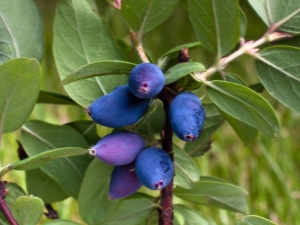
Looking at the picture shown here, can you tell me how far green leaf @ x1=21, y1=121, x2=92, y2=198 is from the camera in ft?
1.65

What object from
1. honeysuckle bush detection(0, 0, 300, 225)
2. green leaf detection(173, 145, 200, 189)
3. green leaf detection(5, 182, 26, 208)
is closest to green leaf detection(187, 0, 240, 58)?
honeysuckle bush detection(0, 0, 300, 225)

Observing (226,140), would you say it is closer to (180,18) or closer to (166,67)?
(180,18)

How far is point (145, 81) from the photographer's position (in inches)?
14.8

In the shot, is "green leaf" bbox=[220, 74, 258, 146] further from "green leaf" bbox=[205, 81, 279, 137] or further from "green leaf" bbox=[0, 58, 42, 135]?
"green leaf" bbox=[0, 58, 42, 135]

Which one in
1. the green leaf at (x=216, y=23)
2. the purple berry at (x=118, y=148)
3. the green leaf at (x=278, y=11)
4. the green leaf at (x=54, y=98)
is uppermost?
the green leaf at (x=278, y=11)

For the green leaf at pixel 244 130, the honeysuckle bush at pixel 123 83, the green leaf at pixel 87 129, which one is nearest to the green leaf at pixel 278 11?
the honeysuckle bush at pixel 123 83

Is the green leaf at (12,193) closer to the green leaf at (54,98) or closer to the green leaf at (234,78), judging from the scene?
the green leaf at (54,98)

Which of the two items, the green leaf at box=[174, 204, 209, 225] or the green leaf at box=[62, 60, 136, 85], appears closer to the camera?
the green leaf at box=[62, 60, 136, 85]

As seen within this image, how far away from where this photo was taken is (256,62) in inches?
19.3

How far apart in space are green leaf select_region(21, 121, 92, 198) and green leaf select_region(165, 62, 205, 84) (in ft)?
0.48

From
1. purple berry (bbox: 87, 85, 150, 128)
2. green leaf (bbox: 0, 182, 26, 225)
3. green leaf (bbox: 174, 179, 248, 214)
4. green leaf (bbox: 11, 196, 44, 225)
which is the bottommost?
green leaf (bbox: 11, 196, 44, 225)

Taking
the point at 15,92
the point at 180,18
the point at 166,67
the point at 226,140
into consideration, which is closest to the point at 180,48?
the point at 166,67

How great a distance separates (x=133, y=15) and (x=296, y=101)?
6.6 inches

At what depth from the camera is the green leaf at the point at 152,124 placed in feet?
1.52
